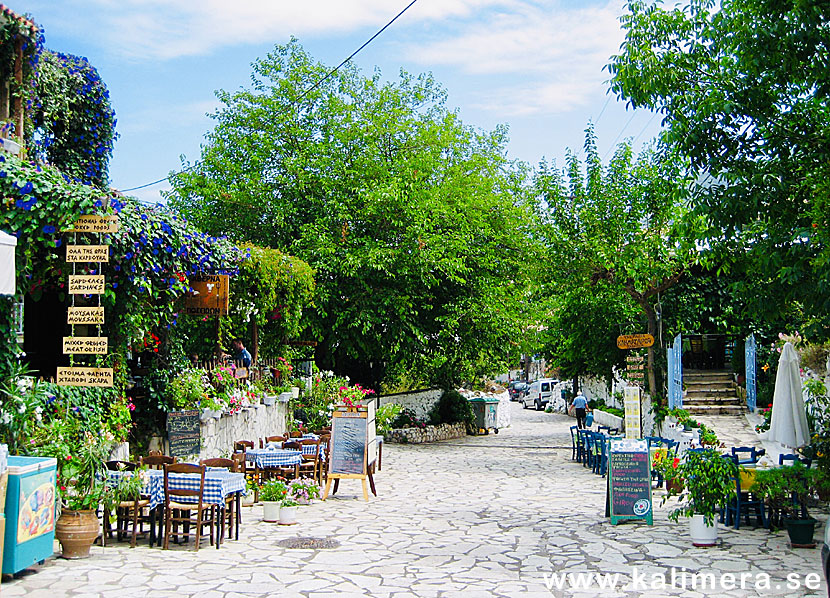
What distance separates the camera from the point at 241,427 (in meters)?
15.0

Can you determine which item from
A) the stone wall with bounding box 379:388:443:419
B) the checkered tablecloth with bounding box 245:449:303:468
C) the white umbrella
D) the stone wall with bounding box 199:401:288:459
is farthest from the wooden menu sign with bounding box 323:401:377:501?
the stone wall with bounding box 379:388:443:419

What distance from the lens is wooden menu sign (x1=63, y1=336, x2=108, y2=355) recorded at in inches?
389

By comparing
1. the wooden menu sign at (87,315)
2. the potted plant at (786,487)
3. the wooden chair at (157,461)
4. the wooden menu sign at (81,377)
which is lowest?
the potted plant at (786,487)

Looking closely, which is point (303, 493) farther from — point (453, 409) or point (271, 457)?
point (453, 409)

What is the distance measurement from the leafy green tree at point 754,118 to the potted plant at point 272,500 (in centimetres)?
668

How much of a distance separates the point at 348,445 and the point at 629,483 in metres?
4.67

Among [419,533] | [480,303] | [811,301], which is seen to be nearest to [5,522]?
[419,533]

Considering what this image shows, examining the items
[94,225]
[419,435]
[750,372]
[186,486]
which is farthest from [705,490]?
[419,435]

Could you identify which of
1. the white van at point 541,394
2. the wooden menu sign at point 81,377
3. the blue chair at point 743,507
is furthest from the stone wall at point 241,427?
the white van at point 541,394

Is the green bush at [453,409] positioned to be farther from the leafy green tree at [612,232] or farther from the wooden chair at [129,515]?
the wooden chair at [129,515]

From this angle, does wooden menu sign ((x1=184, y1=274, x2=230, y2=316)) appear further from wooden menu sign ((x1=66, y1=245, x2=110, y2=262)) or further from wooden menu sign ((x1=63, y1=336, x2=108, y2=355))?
wooden menu sign ((x1=66, y1=245, x2=110, y2=262))

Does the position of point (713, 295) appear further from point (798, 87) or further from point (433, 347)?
point (798, 87)

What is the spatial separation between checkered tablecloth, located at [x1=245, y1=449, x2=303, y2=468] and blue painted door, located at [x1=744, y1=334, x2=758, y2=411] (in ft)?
39.1

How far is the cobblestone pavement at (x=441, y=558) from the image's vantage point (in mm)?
7262
